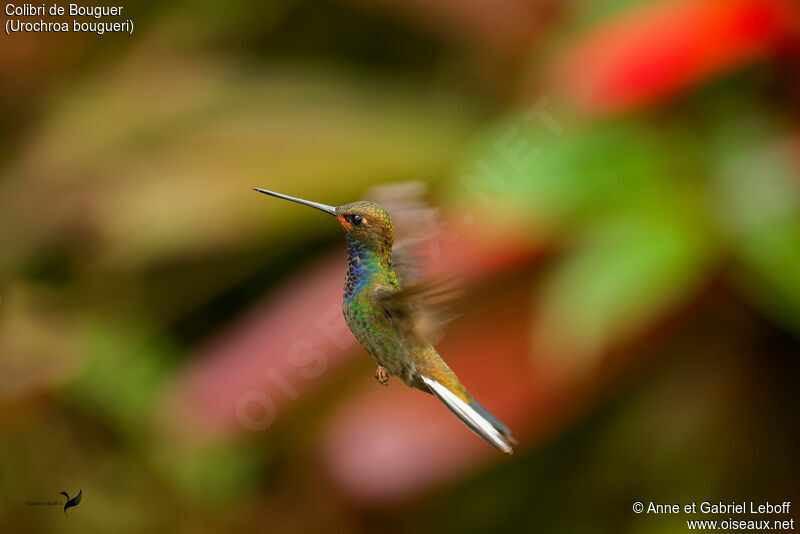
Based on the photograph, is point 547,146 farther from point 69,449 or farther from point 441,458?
point 69,449

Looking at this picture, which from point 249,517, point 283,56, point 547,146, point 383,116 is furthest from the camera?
point 283,56

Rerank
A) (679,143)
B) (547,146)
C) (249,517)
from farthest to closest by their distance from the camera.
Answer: (249,517) < (679,143) < (547,146)

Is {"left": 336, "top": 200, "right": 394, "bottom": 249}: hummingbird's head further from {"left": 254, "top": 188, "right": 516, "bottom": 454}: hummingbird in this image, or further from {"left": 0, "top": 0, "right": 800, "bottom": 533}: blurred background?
{"left": 0, "top": 0, "right": 800, "bottom": 533}: blurred background

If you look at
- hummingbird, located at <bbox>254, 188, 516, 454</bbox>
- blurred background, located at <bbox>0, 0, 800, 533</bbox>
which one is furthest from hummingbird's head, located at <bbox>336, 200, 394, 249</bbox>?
blurred background, located at <bbox>0, 0, 800, 533</bbox>

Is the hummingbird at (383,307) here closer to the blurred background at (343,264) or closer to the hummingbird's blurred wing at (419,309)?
the hummingbird's blurred wing at (419,309)

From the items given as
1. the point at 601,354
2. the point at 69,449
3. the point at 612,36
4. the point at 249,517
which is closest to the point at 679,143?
the point at 612,36
